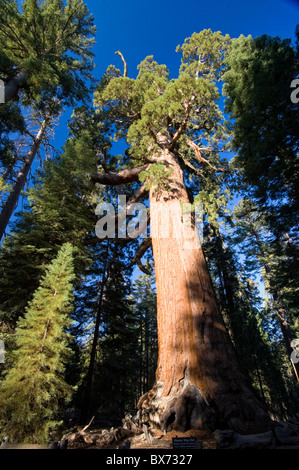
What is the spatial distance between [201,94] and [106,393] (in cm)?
1166

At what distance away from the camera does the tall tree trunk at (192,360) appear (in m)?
2.97

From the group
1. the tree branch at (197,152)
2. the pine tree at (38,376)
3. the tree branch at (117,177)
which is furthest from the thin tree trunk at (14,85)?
the pine tree at (38,376)

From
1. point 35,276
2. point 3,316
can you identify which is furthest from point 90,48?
point 3,316

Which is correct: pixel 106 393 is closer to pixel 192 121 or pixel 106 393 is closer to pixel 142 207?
pixel 142 207

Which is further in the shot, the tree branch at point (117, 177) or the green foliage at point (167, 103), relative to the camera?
the tree branch at point (117, 177)

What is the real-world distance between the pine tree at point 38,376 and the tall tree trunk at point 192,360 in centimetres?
141

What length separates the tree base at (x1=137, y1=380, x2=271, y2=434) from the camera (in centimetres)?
286

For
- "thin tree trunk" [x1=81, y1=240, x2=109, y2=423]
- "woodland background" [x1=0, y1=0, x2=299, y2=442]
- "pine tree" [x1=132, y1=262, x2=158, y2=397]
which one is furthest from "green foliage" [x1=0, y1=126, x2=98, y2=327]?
"pine tree" [x1=132, y1=262, x2=158, y2=397]

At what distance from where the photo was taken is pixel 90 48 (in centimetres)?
1224

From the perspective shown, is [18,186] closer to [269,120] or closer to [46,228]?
[46,228]

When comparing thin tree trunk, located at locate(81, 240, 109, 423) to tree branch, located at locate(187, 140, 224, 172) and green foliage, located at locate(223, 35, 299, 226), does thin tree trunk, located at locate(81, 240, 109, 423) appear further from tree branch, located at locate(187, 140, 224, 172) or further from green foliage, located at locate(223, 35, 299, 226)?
green foliage, located at locate(223, 35, 299, 226)

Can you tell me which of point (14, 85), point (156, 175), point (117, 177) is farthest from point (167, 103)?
point (14, 85)

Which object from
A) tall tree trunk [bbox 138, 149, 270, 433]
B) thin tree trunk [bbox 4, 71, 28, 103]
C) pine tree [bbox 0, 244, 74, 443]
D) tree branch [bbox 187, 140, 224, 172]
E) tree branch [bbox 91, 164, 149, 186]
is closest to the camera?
pine tree [bbox 0, 244, 74, 443]

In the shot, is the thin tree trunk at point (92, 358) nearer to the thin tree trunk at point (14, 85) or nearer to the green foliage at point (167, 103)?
the green foliage at point (167, 103)
